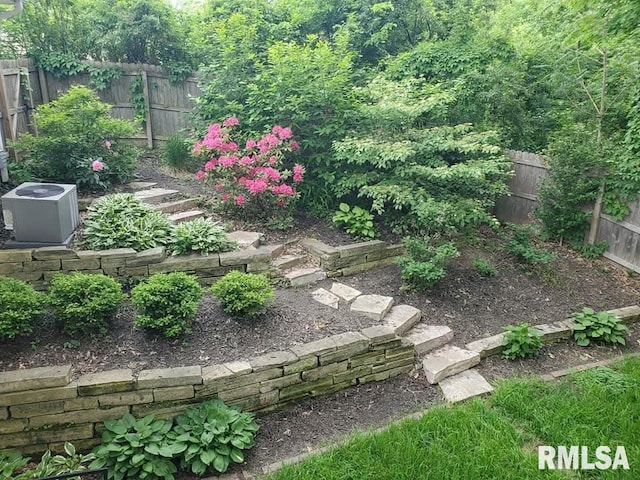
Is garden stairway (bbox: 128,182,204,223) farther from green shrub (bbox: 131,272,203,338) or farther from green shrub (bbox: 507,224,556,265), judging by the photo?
green shrub (bbox: 507,224,556,265)

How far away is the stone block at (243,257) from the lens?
4.42 m

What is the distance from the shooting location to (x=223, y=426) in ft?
9.75

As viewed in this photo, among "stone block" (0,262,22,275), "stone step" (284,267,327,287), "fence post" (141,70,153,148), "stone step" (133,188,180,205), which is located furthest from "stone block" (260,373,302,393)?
"fence post" (141,70,153,148)

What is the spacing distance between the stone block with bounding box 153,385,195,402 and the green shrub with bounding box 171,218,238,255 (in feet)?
5.00

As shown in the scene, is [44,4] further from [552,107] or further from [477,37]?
[552,107]

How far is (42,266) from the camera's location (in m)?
4.09

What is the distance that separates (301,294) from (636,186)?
3834mm

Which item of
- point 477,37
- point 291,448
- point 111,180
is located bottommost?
point 291,448

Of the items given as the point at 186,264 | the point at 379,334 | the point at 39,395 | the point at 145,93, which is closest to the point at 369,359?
the point at 379,334

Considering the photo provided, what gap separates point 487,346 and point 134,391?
2659 mm

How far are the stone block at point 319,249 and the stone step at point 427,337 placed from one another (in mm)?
1103

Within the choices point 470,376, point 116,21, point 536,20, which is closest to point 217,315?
point 470,376

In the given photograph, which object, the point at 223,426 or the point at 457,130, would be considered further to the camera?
the point at 457,130

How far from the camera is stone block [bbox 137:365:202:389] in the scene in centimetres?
305
